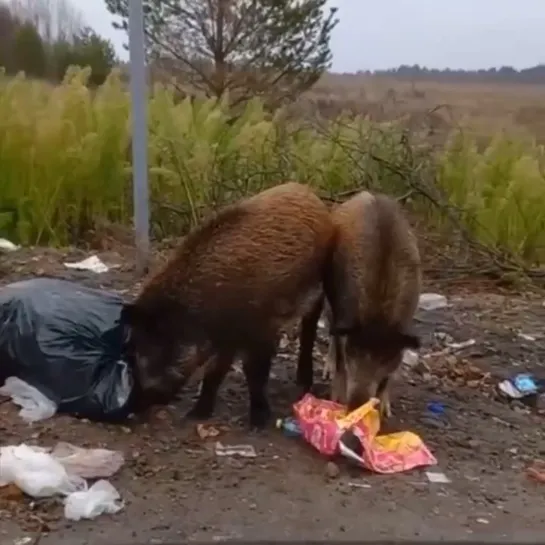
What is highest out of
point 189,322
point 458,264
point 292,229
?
point 292,229

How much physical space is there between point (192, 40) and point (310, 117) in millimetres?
12521

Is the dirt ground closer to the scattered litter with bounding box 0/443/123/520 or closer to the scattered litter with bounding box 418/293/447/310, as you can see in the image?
the scattered litter with bounding box 0/443/123/520

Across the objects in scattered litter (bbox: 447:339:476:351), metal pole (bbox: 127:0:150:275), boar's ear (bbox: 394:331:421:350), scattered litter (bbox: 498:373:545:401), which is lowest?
scattered litter (bbox: 498:373:545:401)

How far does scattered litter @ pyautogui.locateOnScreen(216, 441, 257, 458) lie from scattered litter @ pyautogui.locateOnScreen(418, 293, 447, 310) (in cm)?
307

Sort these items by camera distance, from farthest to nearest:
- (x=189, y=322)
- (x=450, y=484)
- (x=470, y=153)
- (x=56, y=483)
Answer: (x=470, y=153)
(x=189, y=322)
(x=450, y=484)
(x=56, y=483)

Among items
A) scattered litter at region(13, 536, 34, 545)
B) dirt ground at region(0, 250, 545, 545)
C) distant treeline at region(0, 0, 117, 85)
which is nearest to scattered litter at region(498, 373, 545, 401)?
dirt ground at region(0, 250, 545, 545)

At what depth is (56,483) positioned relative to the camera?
15.9 feet

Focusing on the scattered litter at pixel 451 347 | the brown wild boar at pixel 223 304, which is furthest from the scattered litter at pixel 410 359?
the brown wild boar at pixel 223 304

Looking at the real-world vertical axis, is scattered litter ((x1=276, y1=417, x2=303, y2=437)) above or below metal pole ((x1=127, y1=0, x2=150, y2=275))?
below

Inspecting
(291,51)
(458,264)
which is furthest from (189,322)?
(291,51)

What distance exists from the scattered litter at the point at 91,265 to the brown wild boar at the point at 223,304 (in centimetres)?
292

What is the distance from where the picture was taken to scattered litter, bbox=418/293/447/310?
27.5ft

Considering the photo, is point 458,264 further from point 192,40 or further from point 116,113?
point 192,40

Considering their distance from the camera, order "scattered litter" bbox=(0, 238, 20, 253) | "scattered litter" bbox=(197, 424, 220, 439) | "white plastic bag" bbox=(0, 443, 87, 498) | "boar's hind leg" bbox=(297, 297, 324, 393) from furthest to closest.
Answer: "scattered litter" bbox=(0, 238, 20, 253)
"boar's hind leg" bbox=(297, 297, 324, 393)
"scattered litter" bbox=(197, 424, 220, 439)
"white plastic bag" bbox=(0, 443, 87, 498)
